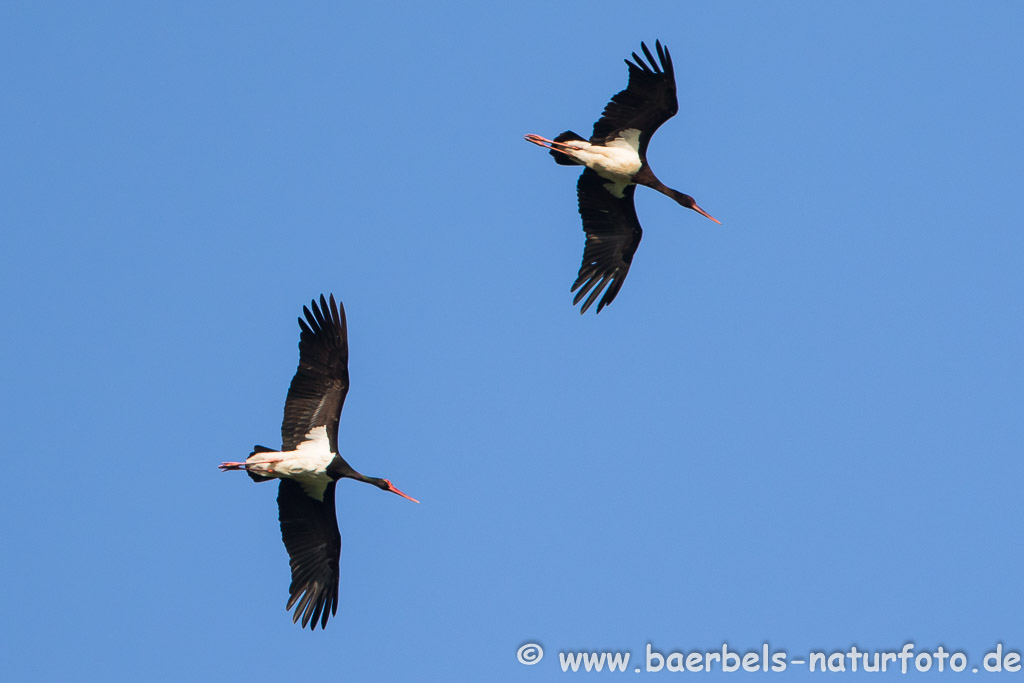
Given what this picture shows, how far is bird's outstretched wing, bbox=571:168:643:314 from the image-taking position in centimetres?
2277

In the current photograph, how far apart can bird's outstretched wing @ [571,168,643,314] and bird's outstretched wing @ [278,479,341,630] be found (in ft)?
15.4

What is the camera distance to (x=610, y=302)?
74.6 ft

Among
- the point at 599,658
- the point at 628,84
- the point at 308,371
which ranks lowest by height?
the point at 599,658

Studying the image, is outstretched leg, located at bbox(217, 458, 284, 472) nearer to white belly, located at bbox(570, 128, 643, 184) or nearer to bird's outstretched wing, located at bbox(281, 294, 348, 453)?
bird's outstretched wing, located at bbox(281, 294, 348, 453)

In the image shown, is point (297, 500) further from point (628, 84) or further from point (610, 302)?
point (628, 84)

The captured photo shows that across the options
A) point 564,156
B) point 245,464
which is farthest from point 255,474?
point 564,156

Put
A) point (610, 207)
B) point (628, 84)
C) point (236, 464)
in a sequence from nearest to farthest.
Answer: point (236, 464) → point (628, 84) → point (610, 207)

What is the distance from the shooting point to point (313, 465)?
20.3 metres

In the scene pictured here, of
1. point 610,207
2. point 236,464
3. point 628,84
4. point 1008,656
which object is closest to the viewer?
point 1008,656

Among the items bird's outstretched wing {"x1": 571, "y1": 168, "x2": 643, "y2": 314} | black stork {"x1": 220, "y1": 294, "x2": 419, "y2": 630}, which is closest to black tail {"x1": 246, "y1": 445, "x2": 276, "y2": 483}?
black stork {"x1": 220, "y1": 294, "x2": 419, "y2": 630}

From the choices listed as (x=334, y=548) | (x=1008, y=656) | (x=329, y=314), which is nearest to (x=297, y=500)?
(x=334, y=548)

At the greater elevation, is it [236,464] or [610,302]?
[610,302]

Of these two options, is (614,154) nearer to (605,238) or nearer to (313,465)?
(605,238)

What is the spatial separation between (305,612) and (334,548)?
90 cm
